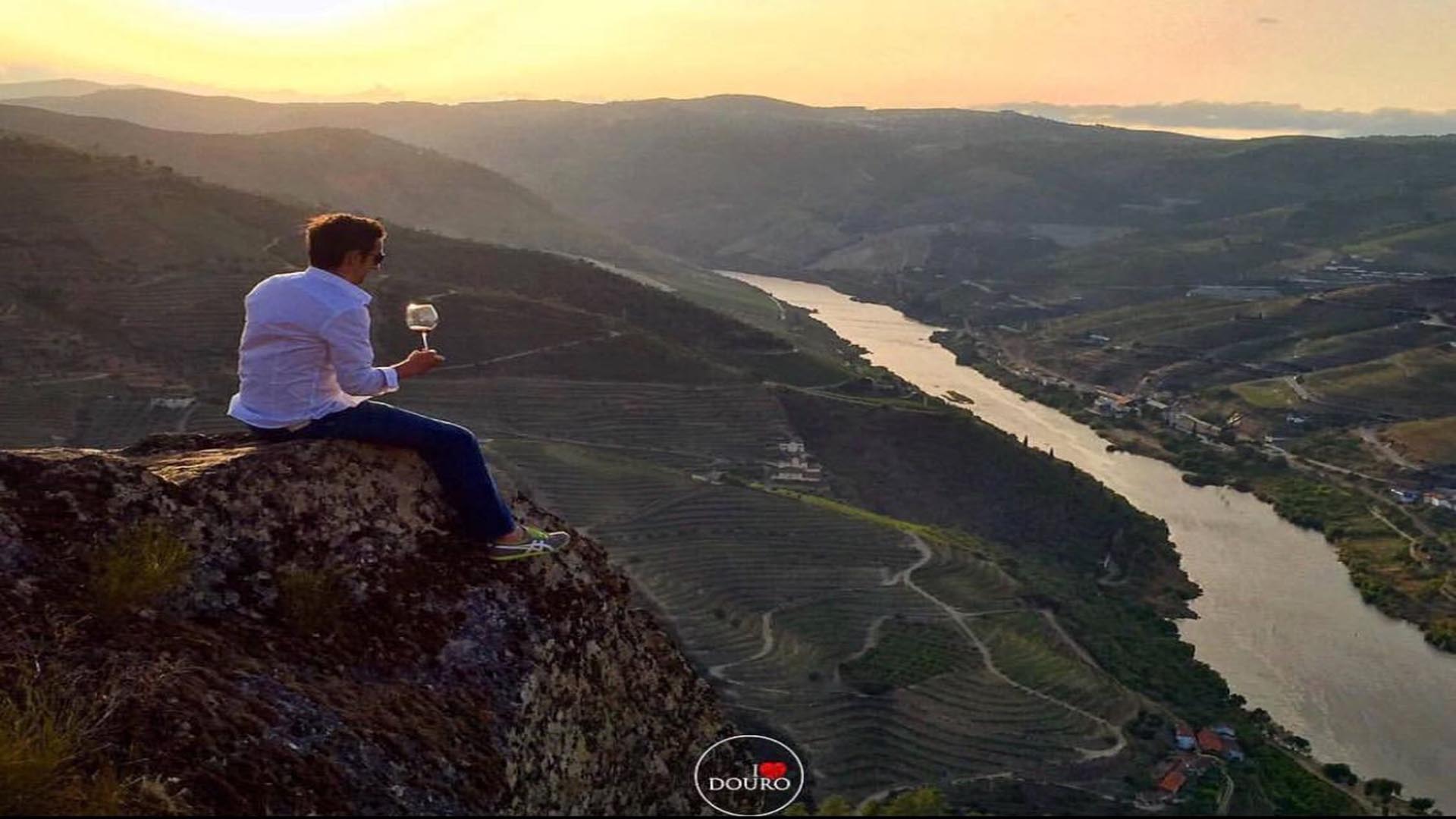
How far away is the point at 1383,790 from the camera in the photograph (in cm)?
2302

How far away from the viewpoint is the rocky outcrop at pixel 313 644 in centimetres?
342

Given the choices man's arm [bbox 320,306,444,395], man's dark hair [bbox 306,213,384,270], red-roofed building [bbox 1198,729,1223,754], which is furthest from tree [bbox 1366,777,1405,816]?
man's dark hair [bbox 306,213,384,270]

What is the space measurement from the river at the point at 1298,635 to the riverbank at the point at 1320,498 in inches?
25.3

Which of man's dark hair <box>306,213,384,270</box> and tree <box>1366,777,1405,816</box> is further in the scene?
tree <box>1366,777,1405,816</box>

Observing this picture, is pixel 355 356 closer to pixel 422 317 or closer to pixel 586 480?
pixel 422 317

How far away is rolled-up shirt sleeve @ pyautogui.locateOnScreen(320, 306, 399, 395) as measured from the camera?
4.28m

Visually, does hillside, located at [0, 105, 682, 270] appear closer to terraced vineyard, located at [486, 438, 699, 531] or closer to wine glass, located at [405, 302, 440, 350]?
terraced vineyard, located at [486, 438, 699, 531]

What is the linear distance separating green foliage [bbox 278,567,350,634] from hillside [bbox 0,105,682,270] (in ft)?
258

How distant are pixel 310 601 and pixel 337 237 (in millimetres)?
1434

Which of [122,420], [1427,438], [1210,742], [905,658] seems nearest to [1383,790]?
[1210,742]

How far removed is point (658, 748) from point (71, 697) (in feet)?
8.25

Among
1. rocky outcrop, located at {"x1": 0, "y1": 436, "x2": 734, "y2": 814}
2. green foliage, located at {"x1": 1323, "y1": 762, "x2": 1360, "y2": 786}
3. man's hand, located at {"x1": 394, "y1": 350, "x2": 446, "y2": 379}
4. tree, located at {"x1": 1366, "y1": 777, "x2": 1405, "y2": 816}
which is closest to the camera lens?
rocky outcrop, located at {"x1": 0, "y1": 436, "x2": 734, "y2": 814}

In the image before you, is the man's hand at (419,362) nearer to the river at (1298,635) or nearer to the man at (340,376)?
the man at (340,376)

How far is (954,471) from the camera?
39.4 m
